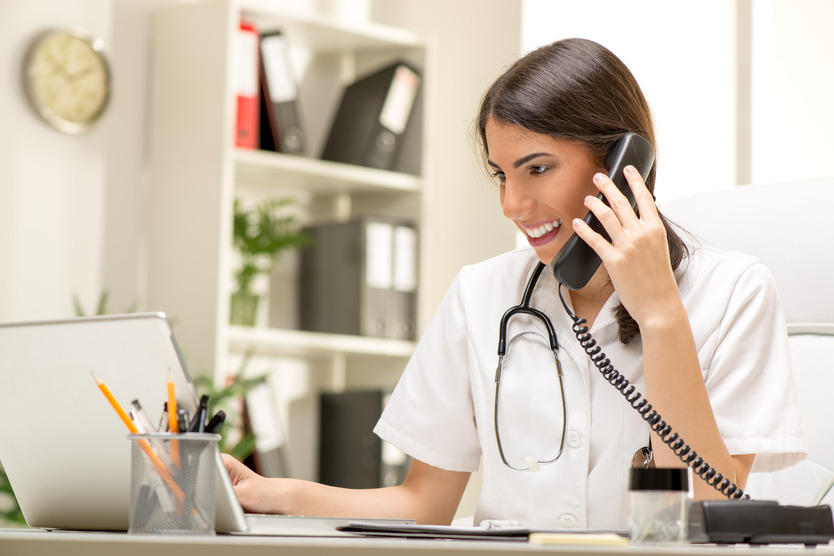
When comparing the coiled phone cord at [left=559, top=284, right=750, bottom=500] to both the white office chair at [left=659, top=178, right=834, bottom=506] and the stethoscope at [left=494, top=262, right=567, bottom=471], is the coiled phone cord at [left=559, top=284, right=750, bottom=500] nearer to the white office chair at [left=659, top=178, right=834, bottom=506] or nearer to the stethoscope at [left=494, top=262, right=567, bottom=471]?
the stethoscope at [left=494, top=262, right=567, bottom=471]

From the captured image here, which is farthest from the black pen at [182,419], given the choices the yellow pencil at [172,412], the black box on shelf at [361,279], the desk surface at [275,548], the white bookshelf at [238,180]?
the black box on shelf at [361,279]

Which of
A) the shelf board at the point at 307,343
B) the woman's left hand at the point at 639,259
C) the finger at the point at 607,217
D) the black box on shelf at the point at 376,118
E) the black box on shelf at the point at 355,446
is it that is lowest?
the black box on shelf at the point at 355,446

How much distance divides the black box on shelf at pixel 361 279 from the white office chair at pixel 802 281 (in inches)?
53.3

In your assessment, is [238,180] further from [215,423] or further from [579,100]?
[215,423]

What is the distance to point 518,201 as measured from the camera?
140 cm

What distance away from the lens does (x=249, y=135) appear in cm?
278

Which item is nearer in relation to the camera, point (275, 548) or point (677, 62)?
point (275, 548)

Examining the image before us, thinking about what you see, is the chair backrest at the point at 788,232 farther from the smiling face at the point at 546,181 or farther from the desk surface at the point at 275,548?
the desk surface at the point at 275,548

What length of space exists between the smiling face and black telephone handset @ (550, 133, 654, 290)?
5 centimetres

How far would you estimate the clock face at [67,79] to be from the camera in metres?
2.66

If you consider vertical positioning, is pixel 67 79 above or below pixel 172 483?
above

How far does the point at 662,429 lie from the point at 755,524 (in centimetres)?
44

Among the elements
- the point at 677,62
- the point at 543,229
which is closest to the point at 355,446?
the point at 677,62

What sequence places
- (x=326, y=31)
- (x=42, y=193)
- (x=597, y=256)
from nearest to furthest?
(x=597, y=256) → (x=42, y=193) → (x=326, y=31)
